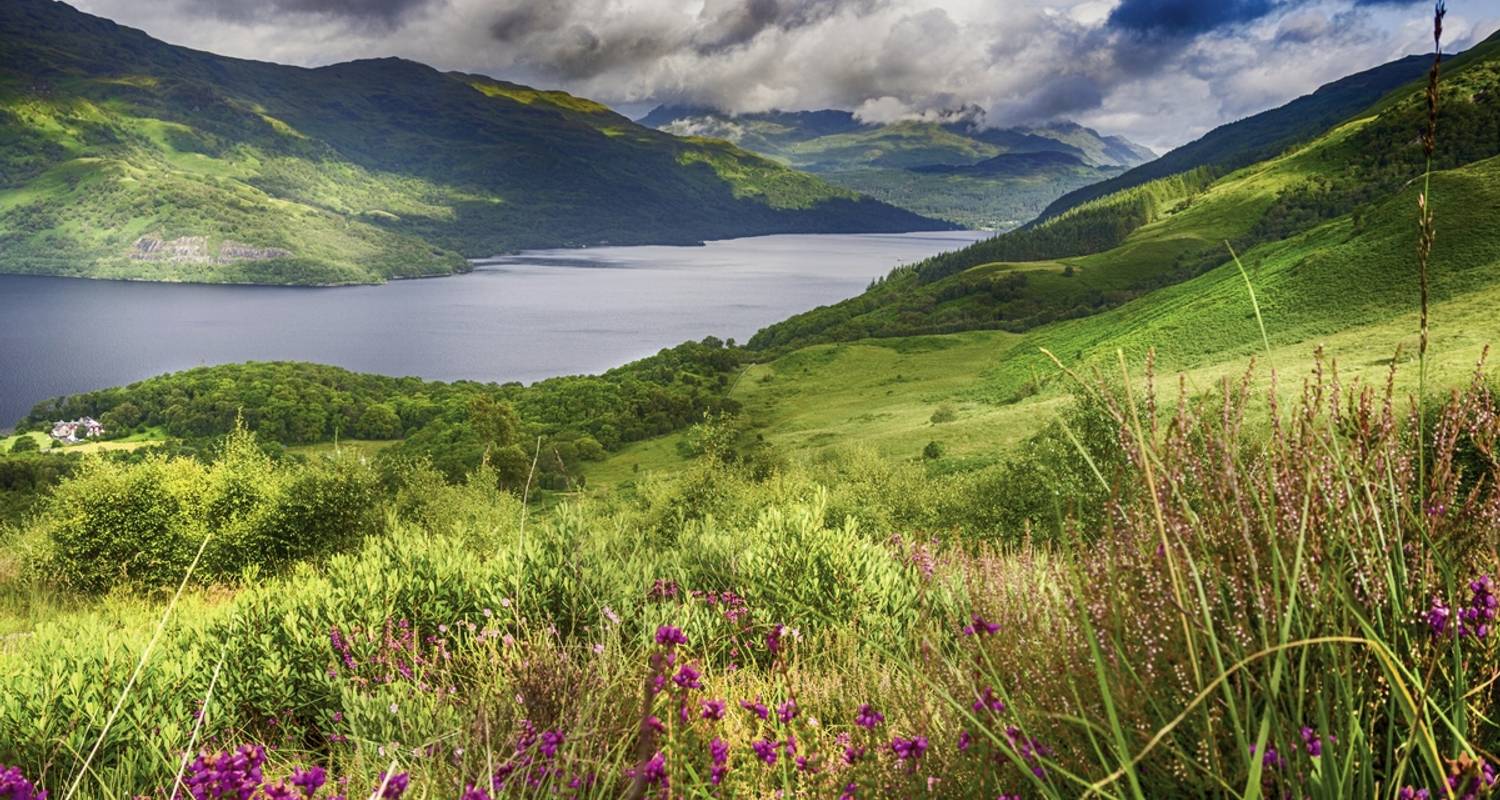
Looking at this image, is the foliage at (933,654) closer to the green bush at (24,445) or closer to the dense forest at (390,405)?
the dense forest at (390,405)

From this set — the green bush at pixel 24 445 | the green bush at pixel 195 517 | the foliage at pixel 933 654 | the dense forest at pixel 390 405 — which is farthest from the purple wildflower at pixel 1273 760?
the green bush at pixel 24 445

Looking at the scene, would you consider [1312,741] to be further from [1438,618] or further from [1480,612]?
[1480,612]

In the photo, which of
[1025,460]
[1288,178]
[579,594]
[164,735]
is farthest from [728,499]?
[1288,178]

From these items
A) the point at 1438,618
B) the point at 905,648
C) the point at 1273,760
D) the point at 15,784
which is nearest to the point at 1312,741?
the point at 1273,760

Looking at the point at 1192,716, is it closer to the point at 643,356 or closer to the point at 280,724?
the point at 280,724

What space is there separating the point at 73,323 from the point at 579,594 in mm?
248337

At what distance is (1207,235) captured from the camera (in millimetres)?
169250

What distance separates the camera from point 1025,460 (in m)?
37.2

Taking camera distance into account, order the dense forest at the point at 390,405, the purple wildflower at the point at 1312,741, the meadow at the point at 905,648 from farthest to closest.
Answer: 1. the dense forest at the point at 390,405
2. the meadow at the point at 905,648
3. the purple wildflower at the point at 1312,741

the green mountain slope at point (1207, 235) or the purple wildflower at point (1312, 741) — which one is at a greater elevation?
Result: the green mountain slope at point (1207, 235)

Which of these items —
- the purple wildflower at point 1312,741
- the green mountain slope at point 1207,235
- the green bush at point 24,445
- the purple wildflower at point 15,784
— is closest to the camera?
the purple wildflower at point 1312,741

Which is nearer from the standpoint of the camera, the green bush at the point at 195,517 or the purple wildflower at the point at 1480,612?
the purple wildflower at the point at 1480,612

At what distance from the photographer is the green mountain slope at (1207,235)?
474 ft

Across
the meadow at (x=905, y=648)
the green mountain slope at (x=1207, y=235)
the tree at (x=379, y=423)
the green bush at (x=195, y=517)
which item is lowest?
the tree at (x=379, y=423)
